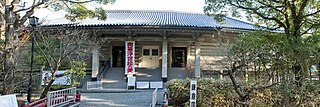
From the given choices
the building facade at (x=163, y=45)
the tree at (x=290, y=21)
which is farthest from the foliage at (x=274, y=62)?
the building facade at (x=163, y=45)

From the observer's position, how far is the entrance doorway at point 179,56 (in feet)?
56.8

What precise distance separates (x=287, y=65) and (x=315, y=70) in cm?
161

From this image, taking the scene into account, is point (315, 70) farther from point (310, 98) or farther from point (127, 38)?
point (127, 38)

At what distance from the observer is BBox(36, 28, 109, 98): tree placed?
340 inches

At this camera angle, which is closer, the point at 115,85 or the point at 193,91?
the point at 193,91

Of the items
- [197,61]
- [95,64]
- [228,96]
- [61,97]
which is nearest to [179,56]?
[197,61]

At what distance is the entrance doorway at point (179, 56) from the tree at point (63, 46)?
187 inches

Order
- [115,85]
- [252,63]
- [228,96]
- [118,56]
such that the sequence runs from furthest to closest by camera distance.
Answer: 1. [118,56]
2. [115,85]
3. [228,96]
4. [252,63]

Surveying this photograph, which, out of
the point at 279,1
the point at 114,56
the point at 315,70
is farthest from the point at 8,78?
the point at 114,56

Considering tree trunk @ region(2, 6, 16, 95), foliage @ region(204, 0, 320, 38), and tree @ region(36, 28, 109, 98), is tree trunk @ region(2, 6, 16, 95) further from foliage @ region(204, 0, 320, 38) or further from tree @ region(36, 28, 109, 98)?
foliage @ region(204, 0, 320, 38)

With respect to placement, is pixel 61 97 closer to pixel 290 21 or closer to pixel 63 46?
pixel 63 46

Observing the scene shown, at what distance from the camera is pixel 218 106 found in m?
7.77

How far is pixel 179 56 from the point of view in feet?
57.0

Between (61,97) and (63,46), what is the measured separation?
9.71 ft
